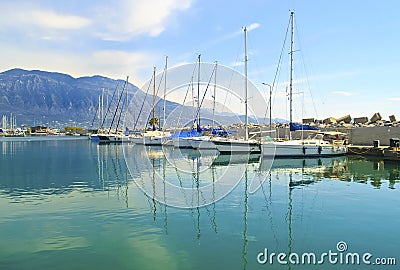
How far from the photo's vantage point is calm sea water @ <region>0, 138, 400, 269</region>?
906cm

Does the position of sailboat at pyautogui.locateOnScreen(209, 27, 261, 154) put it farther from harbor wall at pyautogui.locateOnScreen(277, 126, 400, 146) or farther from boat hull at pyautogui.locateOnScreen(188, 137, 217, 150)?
harbor wall at pyautogui.locateOnScreen(277, 126, 400, 146)

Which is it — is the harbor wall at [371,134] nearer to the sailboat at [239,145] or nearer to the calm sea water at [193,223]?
the sailboat at [239,145]

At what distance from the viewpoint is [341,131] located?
2093 inches

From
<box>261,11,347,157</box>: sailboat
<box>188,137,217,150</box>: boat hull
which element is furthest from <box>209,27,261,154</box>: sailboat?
<box>188,137,217,150</box>: boat hull

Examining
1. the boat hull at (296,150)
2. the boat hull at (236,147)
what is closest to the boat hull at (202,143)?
the boat hull at (236,147)

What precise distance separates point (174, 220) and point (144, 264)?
4.20m

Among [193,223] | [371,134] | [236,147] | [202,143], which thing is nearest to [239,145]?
[236,147]

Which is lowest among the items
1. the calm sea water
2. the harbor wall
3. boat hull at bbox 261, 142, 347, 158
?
the calm sea water

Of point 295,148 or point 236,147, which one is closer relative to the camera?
point 295,148

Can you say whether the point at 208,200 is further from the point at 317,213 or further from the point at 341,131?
the point at 341,131

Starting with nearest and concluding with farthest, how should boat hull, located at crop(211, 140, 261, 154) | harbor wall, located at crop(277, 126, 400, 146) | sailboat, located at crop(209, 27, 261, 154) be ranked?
sailboat, located at crop(209, 27, 261, 154), boat hull, located at crop(211, 140, 261, 154), harbor wall, located at crop(277, 126, 400, 146)

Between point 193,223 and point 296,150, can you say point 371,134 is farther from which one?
point 193,223

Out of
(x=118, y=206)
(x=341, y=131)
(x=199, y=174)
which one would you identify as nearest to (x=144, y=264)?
(x=118, y=206)

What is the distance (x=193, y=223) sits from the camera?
1240 centimetres
